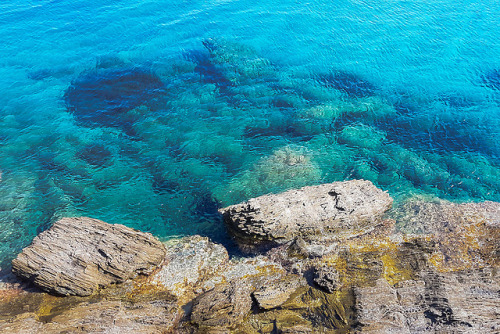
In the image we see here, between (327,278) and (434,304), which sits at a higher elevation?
(327,278)

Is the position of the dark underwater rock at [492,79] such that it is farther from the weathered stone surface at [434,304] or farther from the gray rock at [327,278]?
the gray rock at [327,278]

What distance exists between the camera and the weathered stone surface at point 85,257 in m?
16.3

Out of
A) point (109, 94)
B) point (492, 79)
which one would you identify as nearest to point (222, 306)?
point (109, 94)

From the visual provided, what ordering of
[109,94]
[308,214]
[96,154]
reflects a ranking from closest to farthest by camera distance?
[308,214] < [96,154] < [109,94]

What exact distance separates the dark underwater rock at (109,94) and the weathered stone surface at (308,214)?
1333 cm

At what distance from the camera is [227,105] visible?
2769cm

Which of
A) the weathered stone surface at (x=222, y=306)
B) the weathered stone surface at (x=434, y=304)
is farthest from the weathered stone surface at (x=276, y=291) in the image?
the weathered stone surface at (x=434, y=304)

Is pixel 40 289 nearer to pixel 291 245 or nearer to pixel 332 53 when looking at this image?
pixel 291 245

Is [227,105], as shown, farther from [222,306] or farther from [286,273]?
[222,306]

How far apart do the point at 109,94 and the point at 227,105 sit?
9746mm

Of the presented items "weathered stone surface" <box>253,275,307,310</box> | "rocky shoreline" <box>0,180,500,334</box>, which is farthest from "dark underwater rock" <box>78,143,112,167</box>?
"weathered stone surface" <box>253,275,307,310</box>

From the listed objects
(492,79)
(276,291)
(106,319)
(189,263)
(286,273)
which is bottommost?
(286,273)

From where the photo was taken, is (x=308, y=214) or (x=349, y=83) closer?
(x=308, y=214)

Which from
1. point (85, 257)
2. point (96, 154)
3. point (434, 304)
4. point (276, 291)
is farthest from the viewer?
point (96, 154)
